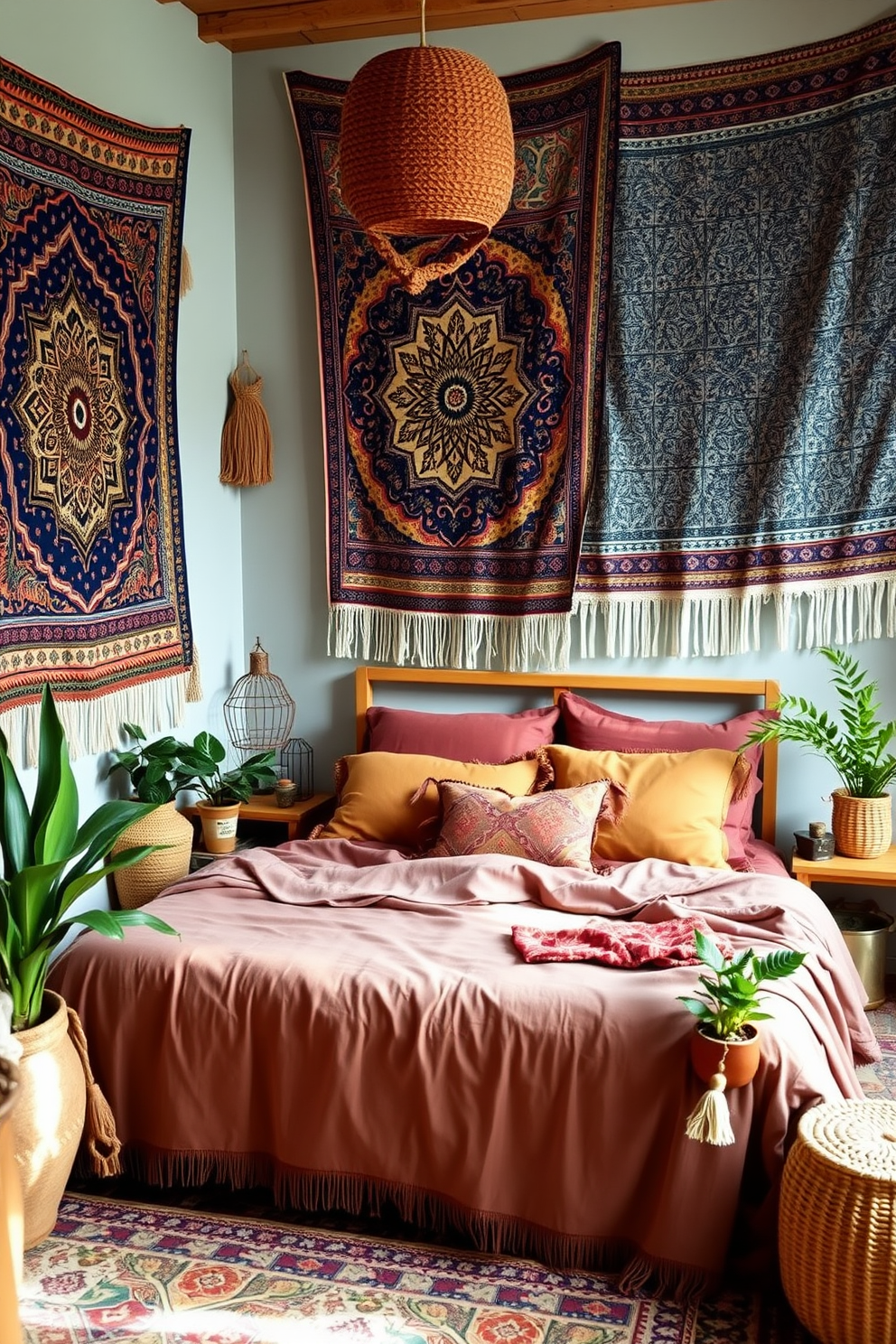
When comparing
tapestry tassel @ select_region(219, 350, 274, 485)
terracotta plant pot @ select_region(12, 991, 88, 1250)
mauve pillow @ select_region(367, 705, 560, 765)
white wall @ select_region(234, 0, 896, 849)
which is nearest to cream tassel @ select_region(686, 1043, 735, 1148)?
terracotta plant pot @ select_region(12, 991, 88, 1250)

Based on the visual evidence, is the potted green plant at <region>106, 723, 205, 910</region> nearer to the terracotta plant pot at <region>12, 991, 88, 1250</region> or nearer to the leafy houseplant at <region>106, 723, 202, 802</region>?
the leafy houseplant at <region>106, 723, 202, 802</region>

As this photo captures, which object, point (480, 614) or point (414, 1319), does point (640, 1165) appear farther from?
point (480, 614)

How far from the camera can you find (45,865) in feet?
8.15

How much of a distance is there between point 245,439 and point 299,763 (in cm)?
116

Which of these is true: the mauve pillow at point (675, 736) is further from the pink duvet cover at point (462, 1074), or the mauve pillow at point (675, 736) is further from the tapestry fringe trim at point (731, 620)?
the pink duvet cover at point (462, 1074)

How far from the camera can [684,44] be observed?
378 cm

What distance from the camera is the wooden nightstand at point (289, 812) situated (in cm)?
404

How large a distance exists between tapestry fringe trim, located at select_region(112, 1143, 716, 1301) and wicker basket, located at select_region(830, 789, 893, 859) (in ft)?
5.04

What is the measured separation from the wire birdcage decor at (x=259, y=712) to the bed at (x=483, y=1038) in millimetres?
966

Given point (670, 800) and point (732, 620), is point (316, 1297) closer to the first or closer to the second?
point (670, 800)

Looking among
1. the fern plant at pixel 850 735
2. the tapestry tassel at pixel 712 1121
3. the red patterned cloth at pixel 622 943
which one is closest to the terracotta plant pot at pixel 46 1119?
the red patterned cloth at pixel 622 943

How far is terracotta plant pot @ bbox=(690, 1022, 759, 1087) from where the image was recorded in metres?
2.30

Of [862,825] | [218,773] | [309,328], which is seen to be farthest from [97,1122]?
[309,328]

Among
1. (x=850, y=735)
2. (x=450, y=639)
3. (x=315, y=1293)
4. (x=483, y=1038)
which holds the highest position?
(x=450, y=639)
